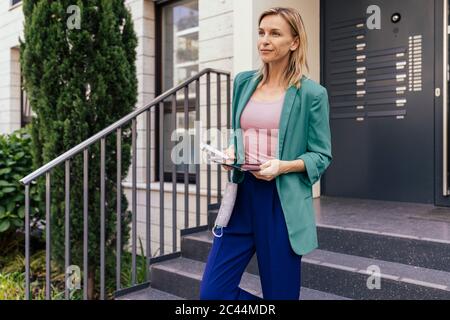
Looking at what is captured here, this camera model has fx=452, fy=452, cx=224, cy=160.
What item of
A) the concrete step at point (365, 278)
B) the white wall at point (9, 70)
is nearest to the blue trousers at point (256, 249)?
the concrete step at point (365, 278)

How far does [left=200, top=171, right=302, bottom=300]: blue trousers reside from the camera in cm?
164

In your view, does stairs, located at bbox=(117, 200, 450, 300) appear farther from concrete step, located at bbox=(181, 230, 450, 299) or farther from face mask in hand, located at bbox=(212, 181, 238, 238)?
face mask in hand, located at bbox=(212, 181, 238, 238)

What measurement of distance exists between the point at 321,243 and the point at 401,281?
65cm

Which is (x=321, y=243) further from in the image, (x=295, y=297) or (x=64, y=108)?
(x=64, y=108)

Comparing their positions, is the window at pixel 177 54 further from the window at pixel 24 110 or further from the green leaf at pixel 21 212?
the window at pixel 24 110

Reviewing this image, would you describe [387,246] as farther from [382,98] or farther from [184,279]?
[382,98]

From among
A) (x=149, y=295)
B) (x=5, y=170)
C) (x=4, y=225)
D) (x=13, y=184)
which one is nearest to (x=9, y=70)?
(x=5, y=170)

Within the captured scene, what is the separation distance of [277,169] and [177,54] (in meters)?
3.69

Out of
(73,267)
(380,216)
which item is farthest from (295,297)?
(73,267)

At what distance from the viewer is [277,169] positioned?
1.58 metres

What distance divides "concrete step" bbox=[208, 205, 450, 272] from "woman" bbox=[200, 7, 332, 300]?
1091mm

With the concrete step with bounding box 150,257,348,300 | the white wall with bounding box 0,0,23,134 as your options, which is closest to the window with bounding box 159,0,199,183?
the concrete step with bounding box 150,257,348,300

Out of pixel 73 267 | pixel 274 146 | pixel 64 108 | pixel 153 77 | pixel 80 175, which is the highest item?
pixel 153 77

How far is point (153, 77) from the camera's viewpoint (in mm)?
5039
